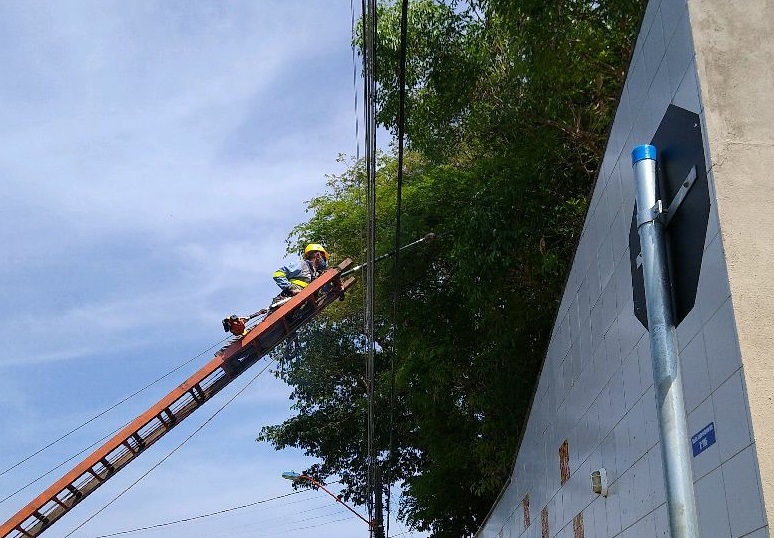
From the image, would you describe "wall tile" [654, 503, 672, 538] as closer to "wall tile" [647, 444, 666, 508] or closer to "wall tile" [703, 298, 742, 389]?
"wall tile" [647, 444, 666, 508]

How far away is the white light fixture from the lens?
879cm

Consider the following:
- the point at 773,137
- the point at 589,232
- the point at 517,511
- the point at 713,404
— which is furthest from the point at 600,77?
the point at 713,404

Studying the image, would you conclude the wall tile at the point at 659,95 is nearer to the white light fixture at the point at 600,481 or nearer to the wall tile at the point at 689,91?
the wall tile at the point at 689,91

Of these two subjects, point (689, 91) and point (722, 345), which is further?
point (689, 91)

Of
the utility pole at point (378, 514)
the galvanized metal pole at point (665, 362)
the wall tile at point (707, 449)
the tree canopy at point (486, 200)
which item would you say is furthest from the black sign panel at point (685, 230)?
the utility pole at point (378, 514)

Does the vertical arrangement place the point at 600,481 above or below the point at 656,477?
above

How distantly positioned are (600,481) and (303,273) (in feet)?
34.8

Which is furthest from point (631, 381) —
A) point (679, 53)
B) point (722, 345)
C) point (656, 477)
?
point (679, 53)

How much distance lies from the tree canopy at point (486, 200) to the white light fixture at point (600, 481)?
5.11m

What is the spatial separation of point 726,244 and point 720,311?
42 cm

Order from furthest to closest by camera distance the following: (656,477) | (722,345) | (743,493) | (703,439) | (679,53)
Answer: (656,477) < (679,53) < (703,439) < (722,345) < (743,493)

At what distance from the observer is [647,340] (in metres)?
7.09

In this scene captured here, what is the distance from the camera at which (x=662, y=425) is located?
9.33ft

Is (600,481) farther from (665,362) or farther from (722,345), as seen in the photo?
(665,362)
